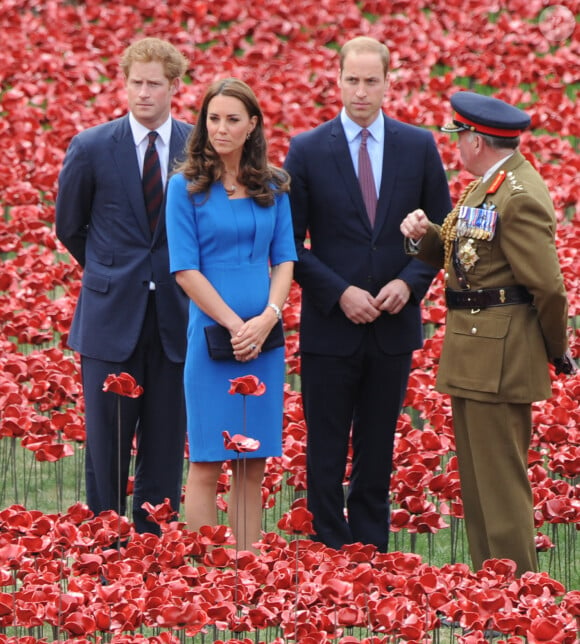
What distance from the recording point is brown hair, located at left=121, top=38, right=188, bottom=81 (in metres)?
6.33

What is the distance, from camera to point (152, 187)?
6.38 meters

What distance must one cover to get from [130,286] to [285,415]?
137cm

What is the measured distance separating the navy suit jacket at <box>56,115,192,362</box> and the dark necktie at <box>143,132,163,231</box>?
36 millimetres

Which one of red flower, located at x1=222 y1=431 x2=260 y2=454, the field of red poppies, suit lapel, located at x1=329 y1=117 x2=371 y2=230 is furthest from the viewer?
suit lapel, located at x1=329 y1=117 x2=371 y2=230

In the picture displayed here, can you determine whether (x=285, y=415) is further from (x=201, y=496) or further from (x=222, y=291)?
(x=222, y=291)

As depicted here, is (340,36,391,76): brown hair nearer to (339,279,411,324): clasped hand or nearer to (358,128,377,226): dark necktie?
(358,128,377,226): dark necktie

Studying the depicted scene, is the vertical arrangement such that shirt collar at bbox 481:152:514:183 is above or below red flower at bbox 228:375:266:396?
above

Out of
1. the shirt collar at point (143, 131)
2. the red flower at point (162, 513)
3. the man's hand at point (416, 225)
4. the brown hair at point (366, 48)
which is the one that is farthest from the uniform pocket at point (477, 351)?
the shirt collar at point (143, 131)

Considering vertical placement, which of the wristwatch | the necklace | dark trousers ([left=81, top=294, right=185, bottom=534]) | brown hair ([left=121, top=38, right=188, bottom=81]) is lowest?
dark trousers ([left=81, top=294, right=185, bottom=534])

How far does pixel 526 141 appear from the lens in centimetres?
1224

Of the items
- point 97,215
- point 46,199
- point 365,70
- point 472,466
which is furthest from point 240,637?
point 46,199

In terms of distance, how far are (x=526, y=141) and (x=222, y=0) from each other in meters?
6.23

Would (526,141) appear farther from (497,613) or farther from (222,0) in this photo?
(497,613)

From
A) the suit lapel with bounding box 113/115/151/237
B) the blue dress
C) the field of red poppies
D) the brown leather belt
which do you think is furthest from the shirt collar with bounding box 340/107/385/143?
the field of red poppies
